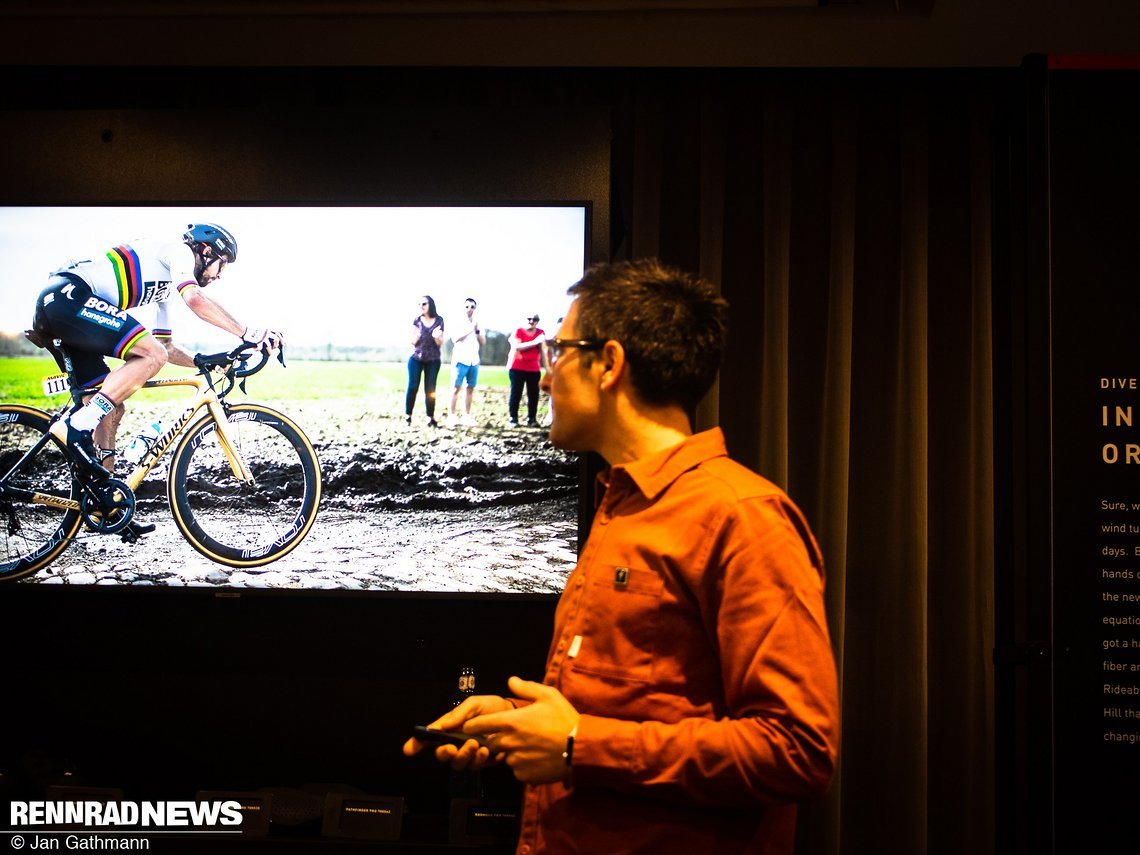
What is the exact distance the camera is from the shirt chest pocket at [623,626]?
1.16 metres

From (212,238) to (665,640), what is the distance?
1.88 m

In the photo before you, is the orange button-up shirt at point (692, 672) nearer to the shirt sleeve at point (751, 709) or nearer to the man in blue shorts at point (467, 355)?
the shirt sleeve at point (751, 709)

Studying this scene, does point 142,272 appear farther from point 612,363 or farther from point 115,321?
point 612,363

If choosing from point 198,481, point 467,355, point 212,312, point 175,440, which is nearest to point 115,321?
point 212,312

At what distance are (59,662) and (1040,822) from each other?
2651mm

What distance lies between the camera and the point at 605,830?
45.4 inches

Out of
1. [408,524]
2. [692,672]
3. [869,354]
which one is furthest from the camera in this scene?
[869,354]

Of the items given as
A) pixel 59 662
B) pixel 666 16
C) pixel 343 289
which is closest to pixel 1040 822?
pixel 343 289

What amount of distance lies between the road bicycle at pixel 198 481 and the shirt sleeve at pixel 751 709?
4.94ft

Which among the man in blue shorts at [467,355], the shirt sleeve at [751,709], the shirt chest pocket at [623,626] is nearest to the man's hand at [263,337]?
the man in blue shorts at [467,355]

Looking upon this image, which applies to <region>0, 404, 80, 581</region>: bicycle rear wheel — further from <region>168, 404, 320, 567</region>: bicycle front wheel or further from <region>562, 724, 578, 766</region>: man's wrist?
<region>562, 724, 578, 766</region>: man's wrist

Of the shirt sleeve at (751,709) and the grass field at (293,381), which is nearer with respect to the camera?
the shirt sleeve at (751,709)

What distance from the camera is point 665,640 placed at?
1152 mm
